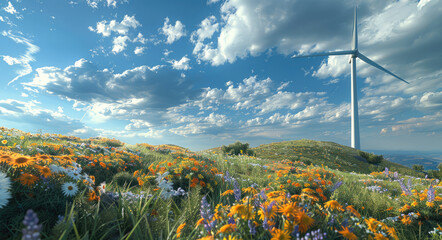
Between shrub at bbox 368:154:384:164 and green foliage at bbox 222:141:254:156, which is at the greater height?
green foliage at bbox 222:141:254:156

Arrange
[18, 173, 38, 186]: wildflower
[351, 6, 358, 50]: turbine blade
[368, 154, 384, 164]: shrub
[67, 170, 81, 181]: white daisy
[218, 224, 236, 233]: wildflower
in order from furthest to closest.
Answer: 1. [351, 6, 358, 50]: turbine blade
2. [368, 154, 384, 164]: shrub
3. [67, 170, 81, 181]: white daisy
4. [18, 173, 38, 186]: wildflower
5. [218, 224, 236, 233]: wildflower

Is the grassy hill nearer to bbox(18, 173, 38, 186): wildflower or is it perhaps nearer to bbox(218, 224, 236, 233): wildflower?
bbox(218, 224, 236, 233): wildflower

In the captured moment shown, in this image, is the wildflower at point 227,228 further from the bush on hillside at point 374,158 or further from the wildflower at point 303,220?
the bush on hillside at point 374,158

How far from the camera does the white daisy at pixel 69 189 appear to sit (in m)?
2.80

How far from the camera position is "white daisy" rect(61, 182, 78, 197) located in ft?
9.20

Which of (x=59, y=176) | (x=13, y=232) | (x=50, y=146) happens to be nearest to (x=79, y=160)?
(x=50, y=146)

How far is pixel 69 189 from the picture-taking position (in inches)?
112

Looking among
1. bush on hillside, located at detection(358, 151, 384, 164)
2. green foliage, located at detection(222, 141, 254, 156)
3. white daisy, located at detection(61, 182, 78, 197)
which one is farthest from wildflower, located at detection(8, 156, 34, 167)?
bush on hillside, located at detection(358, 151, 384, 164)

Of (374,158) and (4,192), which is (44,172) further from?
(374,158)

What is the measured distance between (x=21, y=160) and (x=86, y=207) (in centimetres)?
101

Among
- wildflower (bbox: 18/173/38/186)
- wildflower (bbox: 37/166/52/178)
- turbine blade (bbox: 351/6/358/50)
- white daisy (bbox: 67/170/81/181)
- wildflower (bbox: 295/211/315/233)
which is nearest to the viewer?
wildflower (bbox: 295/211/315/233)

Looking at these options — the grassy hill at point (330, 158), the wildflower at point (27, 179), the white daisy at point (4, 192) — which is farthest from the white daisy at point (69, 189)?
the grassy hill at point (330, 158)

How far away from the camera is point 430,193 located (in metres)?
4.20

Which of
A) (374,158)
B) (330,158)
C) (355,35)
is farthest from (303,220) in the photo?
(355,35)
